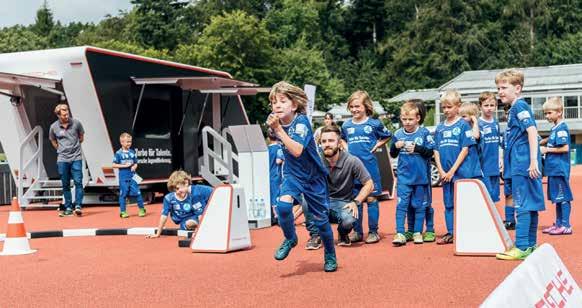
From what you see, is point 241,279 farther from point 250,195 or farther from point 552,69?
point 552,69

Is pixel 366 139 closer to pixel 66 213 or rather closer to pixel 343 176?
pixel 343 176

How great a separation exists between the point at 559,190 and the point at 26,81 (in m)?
8.79

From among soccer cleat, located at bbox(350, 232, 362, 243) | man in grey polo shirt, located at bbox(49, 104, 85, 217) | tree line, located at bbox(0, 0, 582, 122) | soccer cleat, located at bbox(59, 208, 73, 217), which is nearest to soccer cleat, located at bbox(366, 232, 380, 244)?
soccer cleat, located at bbox(350, 232, 362, 243)

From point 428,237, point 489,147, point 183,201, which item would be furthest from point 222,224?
point 489,147

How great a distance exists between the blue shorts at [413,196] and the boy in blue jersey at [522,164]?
148cm

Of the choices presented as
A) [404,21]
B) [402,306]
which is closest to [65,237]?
[402,306]

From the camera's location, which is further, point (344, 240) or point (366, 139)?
point (366, 139)

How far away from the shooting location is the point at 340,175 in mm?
7949

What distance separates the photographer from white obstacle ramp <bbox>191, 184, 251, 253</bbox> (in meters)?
8.14

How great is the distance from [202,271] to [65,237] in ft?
13.0

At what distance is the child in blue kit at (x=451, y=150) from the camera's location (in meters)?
8.34

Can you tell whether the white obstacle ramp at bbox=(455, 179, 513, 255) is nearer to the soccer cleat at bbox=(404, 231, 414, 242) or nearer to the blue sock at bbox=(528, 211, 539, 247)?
the blue sock at bbox=(528, 211, 539, 247)

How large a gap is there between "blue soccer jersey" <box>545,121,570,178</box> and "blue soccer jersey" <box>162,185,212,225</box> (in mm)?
4102

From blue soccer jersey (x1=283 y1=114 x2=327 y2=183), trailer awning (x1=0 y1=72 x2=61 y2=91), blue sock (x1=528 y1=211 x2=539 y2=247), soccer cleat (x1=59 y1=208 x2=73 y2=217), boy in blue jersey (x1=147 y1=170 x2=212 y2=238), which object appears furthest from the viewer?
soccer cleat (x1=59 y1=208 x2=73 y2=217)
